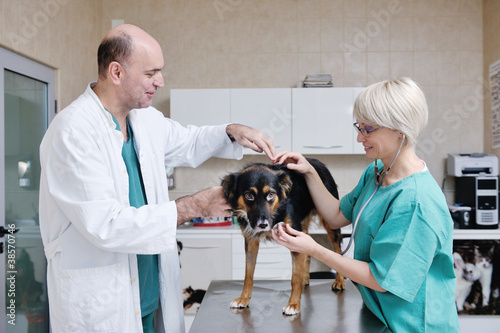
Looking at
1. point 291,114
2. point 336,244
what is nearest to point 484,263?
point 291,114

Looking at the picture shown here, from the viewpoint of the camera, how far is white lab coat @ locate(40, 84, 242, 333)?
1371mm

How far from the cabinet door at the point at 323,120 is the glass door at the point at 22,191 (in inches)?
83.3

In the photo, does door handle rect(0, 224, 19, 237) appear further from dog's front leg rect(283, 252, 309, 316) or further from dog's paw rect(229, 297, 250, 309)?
dog's front leg rect(283, 252, 309, 316)

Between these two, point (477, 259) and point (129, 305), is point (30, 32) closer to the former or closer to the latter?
point (129, 305)

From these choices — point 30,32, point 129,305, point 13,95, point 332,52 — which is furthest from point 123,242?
point 332,52

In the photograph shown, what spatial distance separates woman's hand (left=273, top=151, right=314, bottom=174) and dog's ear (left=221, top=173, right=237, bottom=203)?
0.18 meters

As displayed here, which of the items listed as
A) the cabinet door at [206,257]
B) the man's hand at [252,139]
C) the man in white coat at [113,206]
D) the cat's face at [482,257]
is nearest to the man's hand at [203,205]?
the man in white coat at [113,206]

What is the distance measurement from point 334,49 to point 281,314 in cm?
346

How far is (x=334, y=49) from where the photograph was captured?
4.50 metres

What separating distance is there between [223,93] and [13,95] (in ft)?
5.79

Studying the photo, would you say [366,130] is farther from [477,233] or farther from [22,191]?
[477,233]

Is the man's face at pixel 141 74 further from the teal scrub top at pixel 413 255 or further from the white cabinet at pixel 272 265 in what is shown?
the white cabinet at pixel 272 265

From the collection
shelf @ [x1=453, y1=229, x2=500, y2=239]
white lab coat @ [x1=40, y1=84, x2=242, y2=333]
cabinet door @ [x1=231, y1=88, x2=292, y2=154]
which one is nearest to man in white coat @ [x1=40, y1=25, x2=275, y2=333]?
white lab coat @ [x1=40, y1=84, x2=242, y2=333]

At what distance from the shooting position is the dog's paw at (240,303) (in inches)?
65.0
